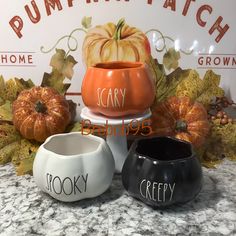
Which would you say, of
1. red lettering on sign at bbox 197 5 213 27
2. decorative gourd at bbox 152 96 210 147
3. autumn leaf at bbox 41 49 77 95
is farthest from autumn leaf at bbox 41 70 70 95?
red lettering on sign at bbox 197 5 213 27

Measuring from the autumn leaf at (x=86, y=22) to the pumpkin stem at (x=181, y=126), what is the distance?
0.29m

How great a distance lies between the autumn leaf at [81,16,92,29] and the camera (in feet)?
2.50

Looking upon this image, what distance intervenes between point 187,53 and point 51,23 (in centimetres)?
31

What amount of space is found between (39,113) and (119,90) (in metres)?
0.21

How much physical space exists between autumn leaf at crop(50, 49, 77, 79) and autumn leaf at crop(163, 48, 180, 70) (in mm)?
203

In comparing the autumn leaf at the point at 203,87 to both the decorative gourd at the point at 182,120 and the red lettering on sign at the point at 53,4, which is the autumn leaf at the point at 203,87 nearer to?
the decorative gourd at the point at 182,120

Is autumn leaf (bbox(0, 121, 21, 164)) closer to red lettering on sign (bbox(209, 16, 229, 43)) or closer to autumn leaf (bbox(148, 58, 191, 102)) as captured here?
autumn leaf (bbox(148, 58, 191, 102))

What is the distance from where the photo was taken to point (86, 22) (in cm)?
77

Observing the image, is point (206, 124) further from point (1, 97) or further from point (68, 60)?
point (1, 97)

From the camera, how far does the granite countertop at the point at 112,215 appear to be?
0.51m

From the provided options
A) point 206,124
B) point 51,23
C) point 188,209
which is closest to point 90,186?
point 188,209

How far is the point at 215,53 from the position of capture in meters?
0.76

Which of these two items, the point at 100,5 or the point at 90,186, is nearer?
the point at 90,186

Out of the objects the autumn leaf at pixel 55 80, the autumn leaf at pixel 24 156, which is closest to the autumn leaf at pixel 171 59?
the autumn leaf at pixel 55 80
